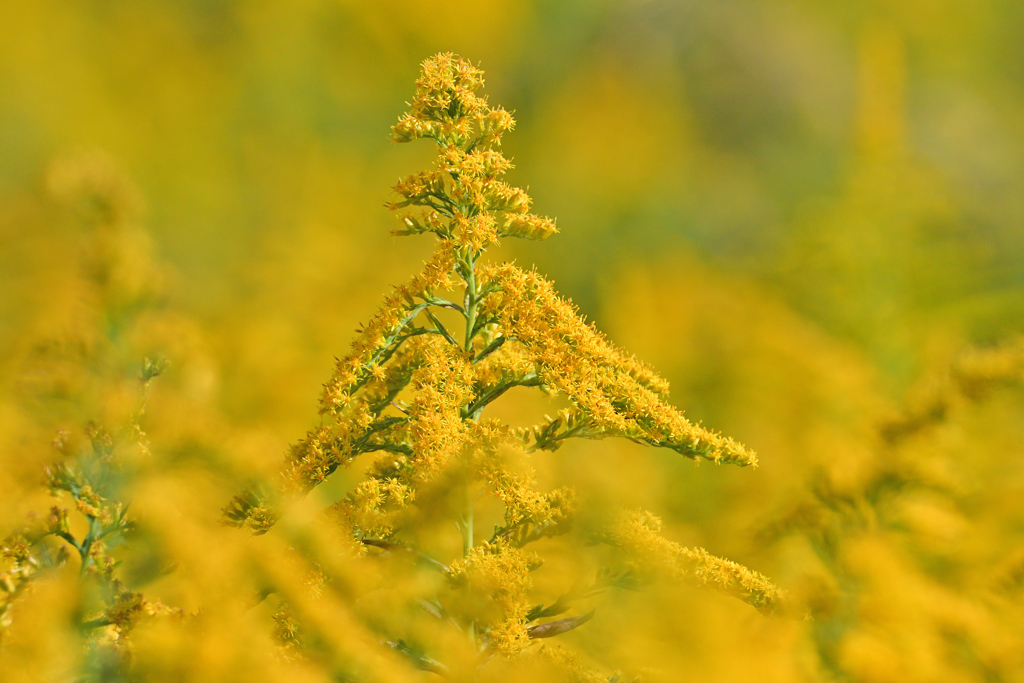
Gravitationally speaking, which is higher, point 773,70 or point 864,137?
point 773,70

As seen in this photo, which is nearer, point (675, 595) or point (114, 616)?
point (675, 595)

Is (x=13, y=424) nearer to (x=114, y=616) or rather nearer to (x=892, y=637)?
(x=114, y=616)

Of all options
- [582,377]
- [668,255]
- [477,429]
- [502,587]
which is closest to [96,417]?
[477,429]

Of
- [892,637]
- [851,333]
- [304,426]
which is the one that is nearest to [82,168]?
[892,637]

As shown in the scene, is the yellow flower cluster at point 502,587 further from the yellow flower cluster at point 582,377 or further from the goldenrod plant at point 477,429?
the yellow flower cluster at point 582,377

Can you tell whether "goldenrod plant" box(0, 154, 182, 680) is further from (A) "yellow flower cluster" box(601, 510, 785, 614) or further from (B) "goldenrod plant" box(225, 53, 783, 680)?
(A) "yellow flower cluster" box(601, 510, 785, 614)

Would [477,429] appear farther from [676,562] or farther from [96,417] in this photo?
[96,417]
